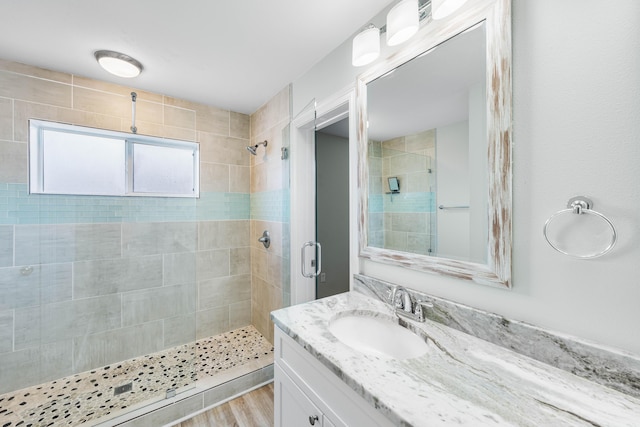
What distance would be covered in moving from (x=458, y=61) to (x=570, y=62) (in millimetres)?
358

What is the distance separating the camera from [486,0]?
2.92 ft

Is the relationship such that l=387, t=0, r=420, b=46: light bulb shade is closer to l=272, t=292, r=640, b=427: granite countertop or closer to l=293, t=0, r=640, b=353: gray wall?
l=293, t=0, r=640, b=353: gray wall

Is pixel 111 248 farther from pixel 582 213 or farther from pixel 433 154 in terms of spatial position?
pixel 582 213

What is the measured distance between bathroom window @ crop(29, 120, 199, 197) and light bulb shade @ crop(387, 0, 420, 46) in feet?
6.75

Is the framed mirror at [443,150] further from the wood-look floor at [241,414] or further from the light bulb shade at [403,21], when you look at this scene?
the wood-look floor at [241,414]

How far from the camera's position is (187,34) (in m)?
1.49

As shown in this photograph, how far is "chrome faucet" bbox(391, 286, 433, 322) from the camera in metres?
1.06

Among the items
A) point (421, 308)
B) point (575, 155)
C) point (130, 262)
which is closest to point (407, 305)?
point (421, 308)

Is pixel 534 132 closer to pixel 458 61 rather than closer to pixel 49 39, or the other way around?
pixel 458 61

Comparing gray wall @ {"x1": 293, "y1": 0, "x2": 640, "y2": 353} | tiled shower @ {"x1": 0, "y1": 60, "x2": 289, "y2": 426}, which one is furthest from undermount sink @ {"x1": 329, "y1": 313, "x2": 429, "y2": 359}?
tiled shower @ {"x1": 0, "y1": 60, "x2": 289, "y2": 426}

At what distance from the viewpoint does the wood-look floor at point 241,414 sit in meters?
1.67

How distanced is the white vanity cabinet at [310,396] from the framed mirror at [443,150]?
58 centimetres

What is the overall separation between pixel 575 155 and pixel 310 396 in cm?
115

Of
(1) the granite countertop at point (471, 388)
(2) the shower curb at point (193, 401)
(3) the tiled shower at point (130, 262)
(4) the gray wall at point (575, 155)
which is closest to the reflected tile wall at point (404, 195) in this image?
(4) the gray wall at point (575, 155)
